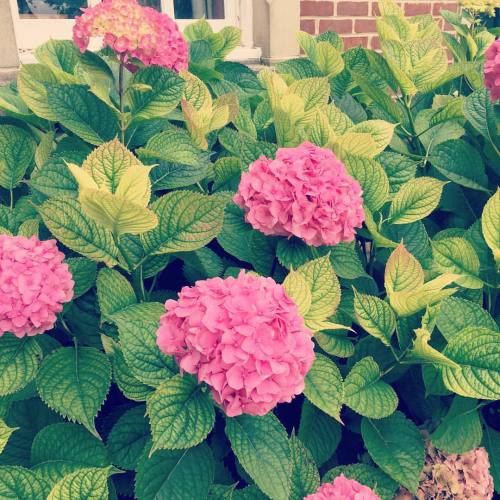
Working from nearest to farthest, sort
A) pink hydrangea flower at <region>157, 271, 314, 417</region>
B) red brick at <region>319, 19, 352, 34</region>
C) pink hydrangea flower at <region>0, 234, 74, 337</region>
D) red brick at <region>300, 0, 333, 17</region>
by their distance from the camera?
pink hydrangea flower at <region>157, 271, 314, 417</region>, pink hydrangea flower at <region>0, 234, 74, 337</region>, red brick at <region>300, 0, 333, 17</region>, red brick at <region>319, 19, 352, 34</region>

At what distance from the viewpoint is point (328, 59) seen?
4.99 feet

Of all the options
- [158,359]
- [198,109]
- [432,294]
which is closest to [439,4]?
[198,109]

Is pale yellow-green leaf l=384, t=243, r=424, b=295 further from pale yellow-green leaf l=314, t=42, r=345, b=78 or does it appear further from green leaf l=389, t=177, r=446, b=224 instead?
pale yellow-green leaf l=314, t=42, r=345, b=78

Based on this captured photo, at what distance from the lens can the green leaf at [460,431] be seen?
3.22 ft

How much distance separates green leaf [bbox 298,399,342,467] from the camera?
992 millimetres

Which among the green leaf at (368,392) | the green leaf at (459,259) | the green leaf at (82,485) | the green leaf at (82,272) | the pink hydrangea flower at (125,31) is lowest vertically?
the green leaf at (368,392)

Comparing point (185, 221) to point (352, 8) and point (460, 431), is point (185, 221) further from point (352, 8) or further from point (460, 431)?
point (352, 8)

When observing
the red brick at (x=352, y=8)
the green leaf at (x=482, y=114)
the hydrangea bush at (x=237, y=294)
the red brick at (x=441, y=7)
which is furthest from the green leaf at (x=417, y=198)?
the red brick at (x=441, y=7)

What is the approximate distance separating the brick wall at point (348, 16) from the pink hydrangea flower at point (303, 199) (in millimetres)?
2680

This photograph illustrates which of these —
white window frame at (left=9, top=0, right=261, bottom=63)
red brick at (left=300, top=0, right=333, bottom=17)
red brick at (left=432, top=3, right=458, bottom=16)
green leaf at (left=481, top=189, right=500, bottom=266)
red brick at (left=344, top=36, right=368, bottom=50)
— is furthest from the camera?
red brick at (left=432, top=3, right=458, bottom=16)

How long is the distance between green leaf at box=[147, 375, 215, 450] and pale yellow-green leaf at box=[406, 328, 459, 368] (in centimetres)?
34

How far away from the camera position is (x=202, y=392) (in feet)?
2.57

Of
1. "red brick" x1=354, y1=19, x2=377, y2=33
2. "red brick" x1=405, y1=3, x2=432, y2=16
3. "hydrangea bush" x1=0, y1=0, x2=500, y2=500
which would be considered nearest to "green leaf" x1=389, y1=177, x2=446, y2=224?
"hydrangea bush" x1=0, y1=0, x2=500, y2=500

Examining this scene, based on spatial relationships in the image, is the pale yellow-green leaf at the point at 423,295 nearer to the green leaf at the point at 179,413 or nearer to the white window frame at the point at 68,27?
the green leaf at the point at 179,413
